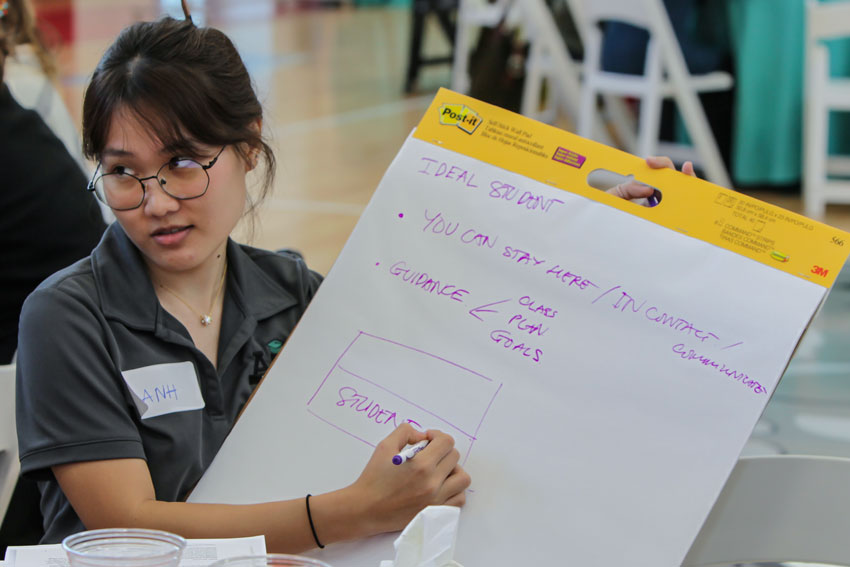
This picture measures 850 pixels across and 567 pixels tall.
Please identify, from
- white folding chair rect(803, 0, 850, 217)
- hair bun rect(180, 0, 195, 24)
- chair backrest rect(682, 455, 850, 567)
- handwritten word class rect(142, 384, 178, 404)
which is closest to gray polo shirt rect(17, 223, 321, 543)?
handwritten word class rect(142, 384, 178, 404)

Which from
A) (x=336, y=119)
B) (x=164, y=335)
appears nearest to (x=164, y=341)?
(x=164, y=335)

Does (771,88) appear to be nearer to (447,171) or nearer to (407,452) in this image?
(447,171)

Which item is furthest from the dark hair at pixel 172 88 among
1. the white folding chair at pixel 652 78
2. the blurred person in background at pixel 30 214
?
the white folding chair at pixel 652 78

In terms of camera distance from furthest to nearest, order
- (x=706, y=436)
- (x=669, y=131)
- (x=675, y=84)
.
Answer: (x=669, y=131)
(x=675, y=84)
(x=706, y=436)

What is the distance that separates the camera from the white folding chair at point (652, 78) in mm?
3322

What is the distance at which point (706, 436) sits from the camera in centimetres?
80

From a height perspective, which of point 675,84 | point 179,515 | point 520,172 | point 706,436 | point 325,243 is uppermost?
point 520,172

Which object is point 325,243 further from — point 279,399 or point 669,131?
point 279,399

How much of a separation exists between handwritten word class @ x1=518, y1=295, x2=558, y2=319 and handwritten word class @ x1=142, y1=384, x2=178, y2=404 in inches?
13.3

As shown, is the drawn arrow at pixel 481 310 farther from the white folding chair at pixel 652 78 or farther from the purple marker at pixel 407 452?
the white folding chair at pixel 652 78

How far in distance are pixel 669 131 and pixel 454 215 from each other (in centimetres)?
352

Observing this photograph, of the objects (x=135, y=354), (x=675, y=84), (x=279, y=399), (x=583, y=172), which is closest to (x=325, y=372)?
(x=279, y=399)

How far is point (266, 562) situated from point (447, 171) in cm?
51

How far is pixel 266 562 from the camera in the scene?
Answer: 22.9 inches
